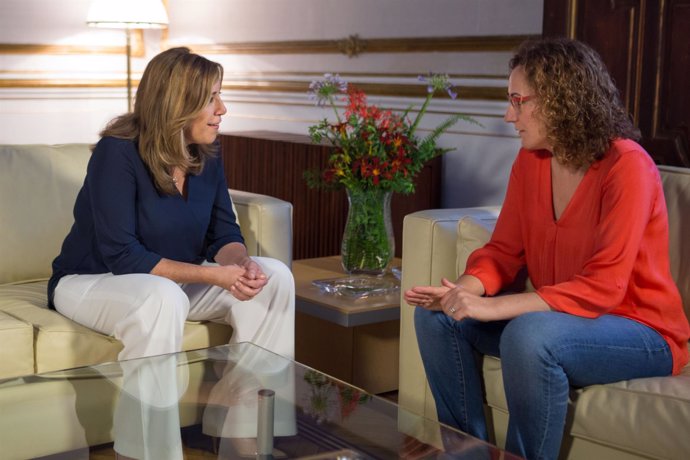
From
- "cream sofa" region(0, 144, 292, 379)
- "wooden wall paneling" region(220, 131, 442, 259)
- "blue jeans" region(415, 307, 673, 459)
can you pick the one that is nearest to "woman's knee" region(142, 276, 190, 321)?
"cream sofa" region(0, 144, 292, 379)

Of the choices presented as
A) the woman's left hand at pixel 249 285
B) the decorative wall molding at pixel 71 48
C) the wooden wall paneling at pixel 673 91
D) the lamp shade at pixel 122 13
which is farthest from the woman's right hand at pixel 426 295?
the decorative wall molding at pixel 71 48

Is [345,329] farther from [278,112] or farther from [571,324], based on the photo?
[278,112]

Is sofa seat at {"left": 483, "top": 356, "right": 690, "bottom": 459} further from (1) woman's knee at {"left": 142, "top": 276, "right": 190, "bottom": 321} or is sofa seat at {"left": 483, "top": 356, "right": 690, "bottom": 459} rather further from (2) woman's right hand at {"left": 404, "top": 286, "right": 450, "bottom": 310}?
(1) woman's knee at {"left": 142, "top": 276, "right": 190, "bottom": 321}

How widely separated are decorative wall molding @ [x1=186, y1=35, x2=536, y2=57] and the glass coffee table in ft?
5.98

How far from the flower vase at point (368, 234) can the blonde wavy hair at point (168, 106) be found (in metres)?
0.62

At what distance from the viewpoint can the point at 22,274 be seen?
2.55 meters

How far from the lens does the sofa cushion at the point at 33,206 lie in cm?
251

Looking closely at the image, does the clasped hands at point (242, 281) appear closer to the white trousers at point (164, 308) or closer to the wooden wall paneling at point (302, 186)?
the white trousers at point (164, 308)

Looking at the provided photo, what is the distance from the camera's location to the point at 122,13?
14.0 feet

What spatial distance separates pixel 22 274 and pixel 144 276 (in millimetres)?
575

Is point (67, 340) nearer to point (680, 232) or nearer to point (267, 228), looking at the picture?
point (267, 228)

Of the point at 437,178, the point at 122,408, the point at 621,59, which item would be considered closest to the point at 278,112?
the point at 437,178

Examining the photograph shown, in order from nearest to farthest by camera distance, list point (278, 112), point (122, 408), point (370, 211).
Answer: point (122, 408) → point (370, 211) → point (278, 112)

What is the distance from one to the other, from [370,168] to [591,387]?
98cm
